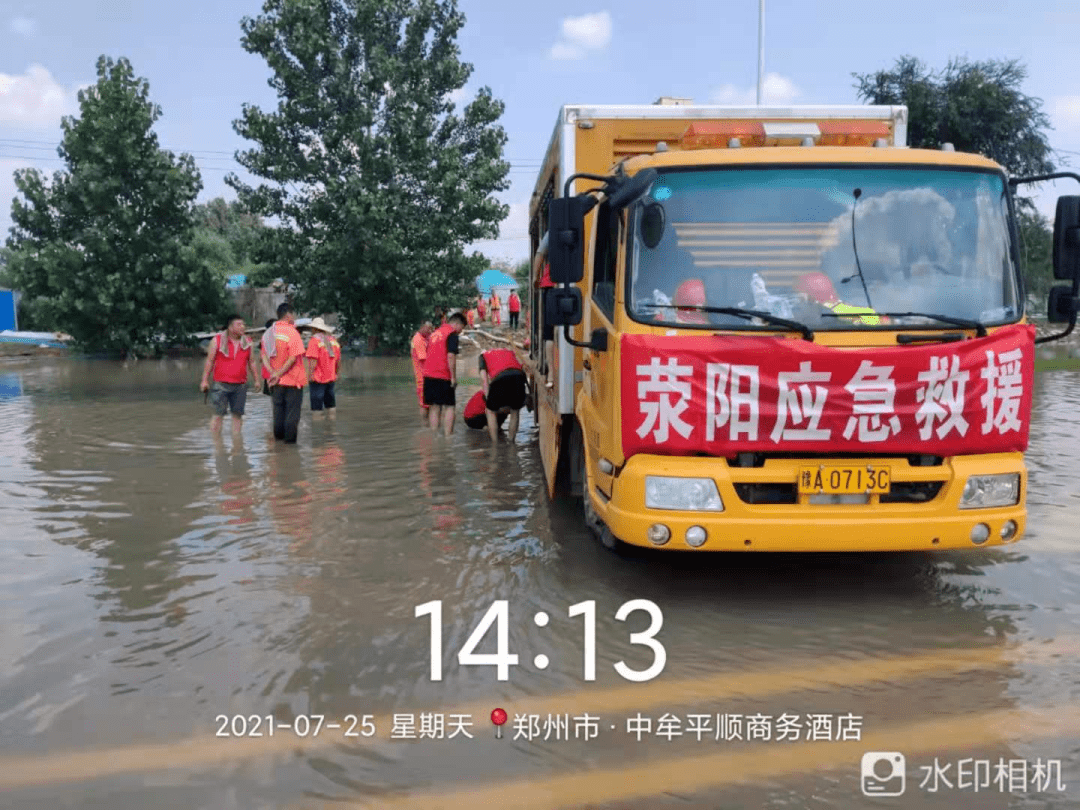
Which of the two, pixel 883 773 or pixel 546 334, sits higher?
pixel 546 334

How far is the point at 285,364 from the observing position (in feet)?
37.3

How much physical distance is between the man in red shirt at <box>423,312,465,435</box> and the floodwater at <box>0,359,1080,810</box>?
10.7 ft

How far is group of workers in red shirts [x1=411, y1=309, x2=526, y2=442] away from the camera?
36.6 ft

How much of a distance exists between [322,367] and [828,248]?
9.71m

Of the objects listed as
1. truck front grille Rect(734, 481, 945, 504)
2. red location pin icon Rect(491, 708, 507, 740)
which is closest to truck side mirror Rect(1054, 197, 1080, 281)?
truck front grille Rect(734, 481, 945, 504)

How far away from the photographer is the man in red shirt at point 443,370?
11828 mm

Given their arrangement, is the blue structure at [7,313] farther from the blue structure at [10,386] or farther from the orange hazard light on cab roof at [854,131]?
the orange hazard light on cab roof at [854,131]

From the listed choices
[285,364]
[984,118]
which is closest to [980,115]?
[984,118]

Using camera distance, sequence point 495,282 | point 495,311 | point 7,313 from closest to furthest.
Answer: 1. point 7,313
2. point 495,311
3. point 495,282

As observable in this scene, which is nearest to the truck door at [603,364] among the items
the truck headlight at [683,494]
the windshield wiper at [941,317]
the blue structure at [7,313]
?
the truck headlight at [683,494]

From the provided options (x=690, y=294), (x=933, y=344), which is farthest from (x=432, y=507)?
(x=933, y=344)

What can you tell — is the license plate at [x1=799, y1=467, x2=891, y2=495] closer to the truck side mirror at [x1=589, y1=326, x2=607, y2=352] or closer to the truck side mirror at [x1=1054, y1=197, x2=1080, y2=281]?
the truck side mirror at [x1=589, y1=326, x2=607, y2=352]

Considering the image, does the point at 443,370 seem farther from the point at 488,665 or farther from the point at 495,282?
the point at 495,282

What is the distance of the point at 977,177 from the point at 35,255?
1096 inches
